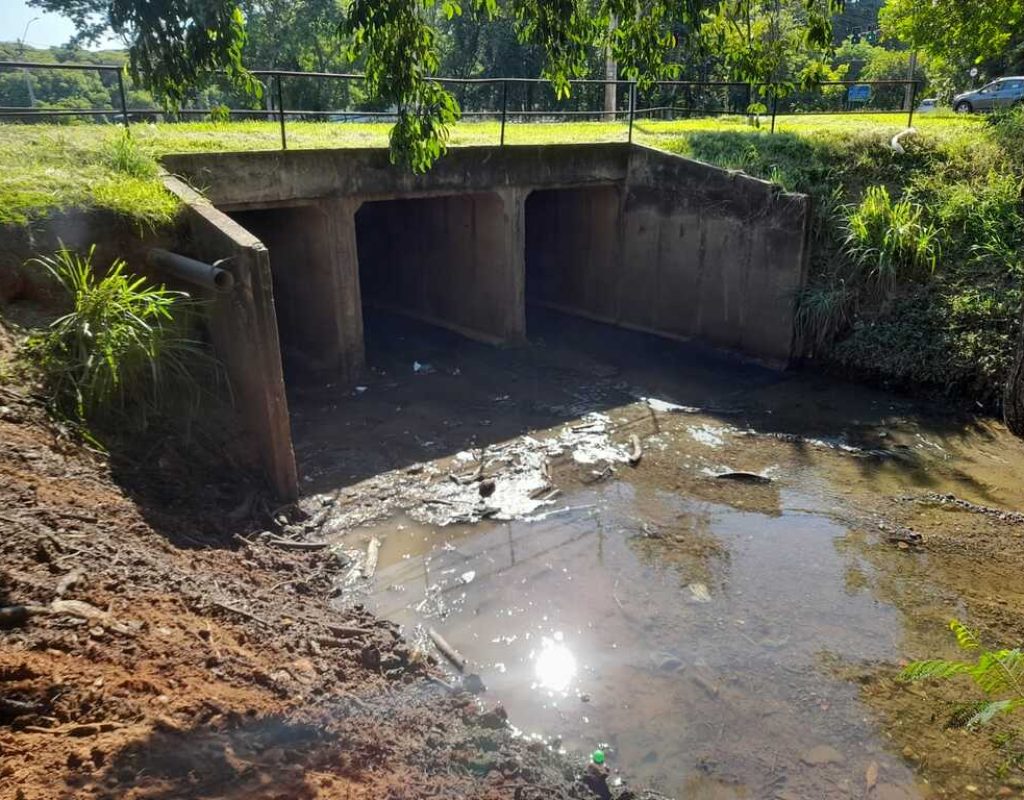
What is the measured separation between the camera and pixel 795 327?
12.6 meters

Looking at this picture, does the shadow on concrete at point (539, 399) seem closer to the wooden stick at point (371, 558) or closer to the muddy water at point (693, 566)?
the muddy water at point (693, 566)

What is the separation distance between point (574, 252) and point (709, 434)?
6468mm

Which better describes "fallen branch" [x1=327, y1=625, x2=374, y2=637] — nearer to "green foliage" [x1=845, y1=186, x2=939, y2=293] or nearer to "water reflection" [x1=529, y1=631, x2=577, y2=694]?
"water reflection" [x1=529, y1=631, x2=577, y2=694]

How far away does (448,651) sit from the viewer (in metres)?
6.17

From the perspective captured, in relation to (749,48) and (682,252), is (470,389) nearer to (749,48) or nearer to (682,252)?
(682,252)

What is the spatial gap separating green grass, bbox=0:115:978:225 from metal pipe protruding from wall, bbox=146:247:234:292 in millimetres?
463

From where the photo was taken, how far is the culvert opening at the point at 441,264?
13.8 meters

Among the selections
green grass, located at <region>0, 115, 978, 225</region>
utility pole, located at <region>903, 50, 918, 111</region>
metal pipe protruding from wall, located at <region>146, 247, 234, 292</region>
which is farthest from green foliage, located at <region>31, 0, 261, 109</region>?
utility pole, located at <region>903, 50, 918, 111</region>

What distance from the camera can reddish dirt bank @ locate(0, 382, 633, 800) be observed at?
3.52m

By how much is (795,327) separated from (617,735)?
348 inches

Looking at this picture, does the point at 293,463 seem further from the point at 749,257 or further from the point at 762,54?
the point at 749,257

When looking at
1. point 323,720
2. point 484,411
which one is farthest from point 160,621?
point 484,411

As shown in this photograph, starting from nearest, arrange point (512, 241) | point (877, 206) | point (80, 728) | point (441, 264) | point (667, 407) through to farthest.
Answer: point (80, 728), point (667, 407), point (877, 206), point (512, 241), point (441, 264)

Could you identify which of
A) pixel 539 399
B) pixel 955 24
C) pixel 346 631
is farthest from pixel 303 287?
pixel 955 24
